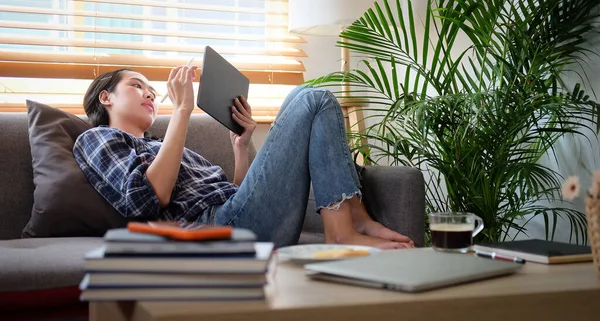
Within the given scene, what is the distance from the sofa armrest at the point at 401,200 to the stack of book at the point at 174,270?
1.13 m

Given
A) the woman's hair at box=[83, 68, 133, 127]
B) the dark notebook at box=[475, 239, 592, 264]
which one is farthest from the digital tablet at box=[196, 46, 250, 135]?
the dark notebook at box=[475, 239, 592, 264]

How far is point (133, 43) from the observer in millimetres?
2859

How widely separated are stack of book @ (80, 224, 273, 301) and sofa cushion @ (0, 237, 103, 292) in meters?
0.76

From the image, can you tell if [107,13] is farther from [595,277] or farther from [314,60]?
[595,277]

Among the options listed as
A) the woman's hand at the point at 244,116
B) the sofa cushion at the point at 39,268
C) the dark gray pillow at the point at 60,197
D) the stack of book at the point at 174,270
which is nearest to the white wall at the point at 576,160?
the woman's hand at the point at 244,116

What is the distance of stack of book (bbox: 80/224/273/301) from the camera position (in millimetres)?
856

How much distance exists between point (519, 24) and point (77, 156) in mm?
1505

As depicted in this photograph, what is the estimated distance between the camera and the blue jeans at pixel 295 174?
187cm

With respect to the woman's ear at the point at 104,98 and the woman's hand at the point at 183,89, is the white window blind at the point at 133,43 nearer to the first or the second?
the woman's ear at the point at 104,98

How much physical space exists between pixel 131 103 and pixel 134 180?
1.22ft

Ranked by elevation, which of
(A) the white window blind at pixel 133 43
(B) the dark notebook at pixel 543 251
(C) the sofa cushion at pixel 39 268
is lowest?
(C) the sofa cushion at pixel 39 268

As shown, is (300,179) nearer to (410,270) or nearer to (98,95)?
(98,95)

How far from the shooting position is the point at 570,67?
255 cm

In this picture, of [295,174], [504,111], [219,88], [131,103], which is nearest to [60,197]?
[131,103]
